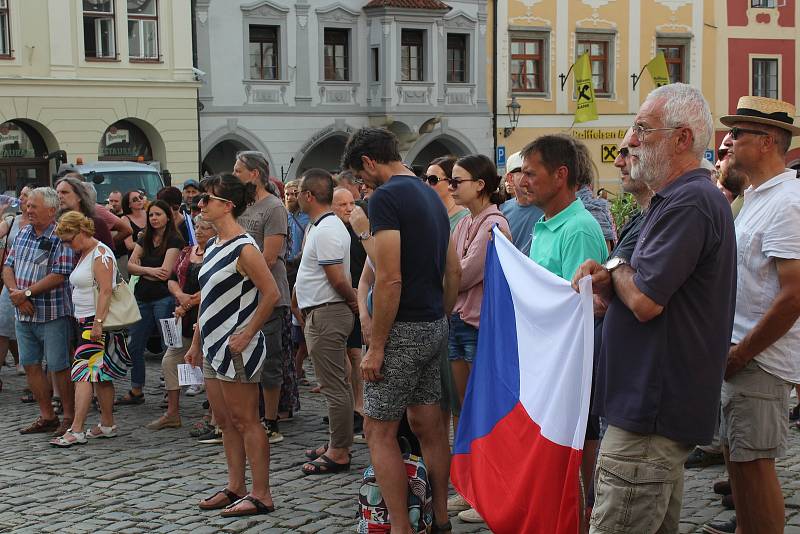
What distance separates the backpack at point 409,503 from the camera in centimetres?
561

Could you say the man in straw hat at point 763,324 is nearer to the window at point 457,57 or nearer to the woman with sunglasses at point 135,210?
the woman with sunglasses at point 135,210

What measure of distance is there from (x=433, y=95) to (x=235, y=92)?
663 cm

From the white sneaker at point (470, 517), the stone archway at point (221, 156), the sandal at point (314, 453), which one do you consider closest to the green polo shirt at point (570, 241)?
the white sneaker at point (470, 517)

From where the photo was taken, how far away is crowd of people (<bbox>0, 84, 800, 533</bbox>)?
12.4 ft

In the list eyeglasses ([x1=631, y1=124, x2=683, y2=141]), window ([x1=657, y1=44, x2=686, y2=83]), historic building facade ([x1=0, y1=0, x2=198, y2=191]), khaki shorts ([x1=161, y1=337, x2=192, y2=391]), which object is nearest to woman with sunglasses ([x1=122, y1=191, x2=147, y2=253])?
khaki shorts ([x1=161, y1=337, x2=192, y2=391])

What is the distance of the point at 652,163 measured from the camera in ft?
12.8

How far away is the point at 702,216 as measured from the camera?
369 cm

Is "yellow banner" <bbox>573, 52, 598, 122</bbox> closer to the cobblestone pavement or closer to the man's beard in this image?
the cobblestone pavement

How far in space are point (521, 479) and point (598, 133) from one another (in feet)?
114

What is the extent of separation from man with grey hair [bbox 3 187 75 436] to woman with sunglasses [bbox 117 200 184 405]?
880 millimetres

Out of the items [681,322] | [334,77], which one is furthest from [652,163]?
[334,77]

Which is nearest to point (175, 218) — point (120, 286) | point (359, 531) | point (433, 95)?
point (120, 286)

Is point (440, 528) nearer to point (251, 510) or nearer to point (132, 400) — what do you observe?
point (251, 510)

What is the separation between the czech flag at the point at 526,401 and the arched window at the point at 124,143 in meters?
26.0
